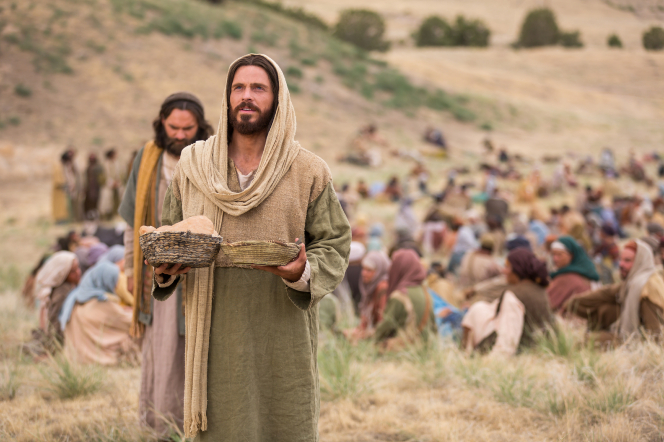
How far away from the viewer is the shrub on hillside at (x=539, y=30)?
41.4 m

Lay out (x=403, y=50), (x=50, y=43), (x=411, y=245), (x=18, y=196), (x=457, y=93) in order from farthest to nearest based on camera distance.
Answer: (x=403, y=50) → (x=457, y=93) → (x=50, y=43) → (x=18, y=196) → (x=411, y=245)

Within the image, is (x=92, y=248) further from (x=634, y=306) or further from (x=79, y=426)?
(x=634, y=306)

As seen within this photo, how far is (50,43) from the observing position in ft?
78.5

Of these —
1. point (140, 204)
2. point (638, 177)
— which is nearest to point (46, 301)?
point (140, 204)

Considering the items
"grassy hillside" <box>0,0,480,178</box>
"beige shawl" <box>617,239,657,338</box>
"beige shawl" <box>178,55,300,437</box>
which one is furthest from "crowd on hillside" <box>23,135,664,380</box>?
"grassy hillside" <box>0,0,480,178</box>

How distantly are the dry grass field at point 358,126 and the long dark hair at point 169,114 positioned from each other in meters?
1.59

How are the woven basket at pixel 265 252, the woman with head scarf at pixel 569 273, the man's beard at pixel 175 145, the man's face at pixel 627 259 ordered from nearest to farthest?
the woven basket at pixel 265 252
the man's beard at pixel 175 145
the man's face at pixel 627 259
the woman with head scarf at pixel 569 273

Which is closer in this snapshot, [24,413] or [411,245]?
[24,413]

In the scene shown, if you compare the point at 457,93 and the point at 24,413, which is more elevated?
the point at 457,93

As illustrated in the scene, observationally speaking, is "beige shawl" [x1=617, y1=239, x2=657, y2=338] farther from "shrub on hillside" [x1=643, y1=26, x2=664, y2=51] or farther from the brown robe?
"shrub on hillside" [x1=643, y1=26, x2=664, y2=51]

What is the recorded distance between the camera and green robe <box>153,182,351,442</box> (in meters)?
2.26

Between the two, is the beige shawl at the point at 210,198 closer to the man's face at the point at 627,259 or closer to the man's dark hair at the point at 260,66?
the man's dark hair at the point at 260,66

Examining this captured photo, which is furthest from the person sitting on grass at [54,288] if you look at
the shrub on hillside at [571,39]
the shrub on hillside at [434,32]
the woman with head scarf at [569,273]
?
the shrub on hillside at [434,32]

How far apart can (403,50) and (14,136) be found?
39262 mm
